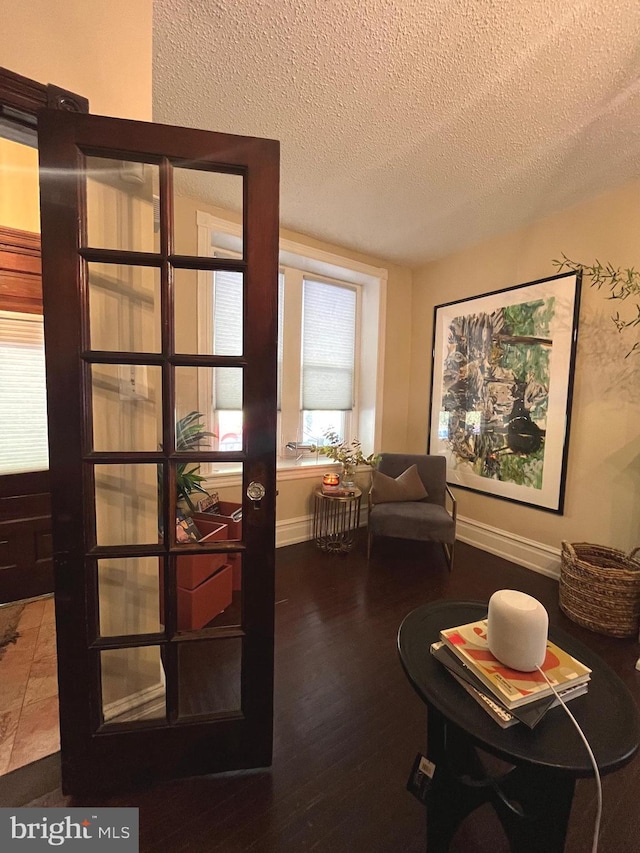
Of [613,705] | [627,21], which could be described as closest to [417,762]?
[613,705]

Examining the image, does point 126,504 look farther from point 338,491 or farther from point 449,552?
point 449,552

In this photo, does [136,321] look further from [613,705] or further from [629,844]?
[629,844]

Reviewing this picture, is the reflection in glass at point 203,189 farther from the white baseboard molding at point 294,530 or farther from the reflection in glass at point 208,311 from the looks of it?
the white baseboard molding at point 294,530

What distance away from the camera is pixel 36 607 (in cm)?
228

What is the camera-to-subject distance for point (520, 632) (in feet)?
3.01

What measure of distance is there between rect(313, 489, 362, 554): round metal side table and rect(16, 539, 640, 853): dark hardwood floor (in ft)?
2.93

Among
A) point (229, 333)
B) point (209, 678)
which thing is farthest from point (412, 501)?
point (229, 333)

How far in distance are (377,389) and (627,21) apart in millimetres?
2685

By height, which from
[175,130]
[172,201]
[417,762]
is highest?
[175,130]

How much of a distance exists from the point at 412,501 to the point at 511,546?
88 cm

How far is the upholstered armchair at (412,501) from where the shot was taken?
2.82m

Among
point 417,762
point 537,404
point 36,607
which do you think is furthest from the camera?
point 537,404

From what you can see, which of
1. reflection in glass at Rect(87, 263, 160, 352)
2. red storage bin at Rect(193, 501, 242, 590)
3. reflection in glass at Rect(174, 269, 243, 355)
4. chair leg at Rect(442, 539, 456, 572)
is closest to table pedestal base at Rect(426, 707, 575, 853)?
red storage bin at Rect(193, 501, 242, 590)

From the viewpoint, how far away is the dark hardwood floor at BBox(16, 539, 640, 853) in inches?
43.6
